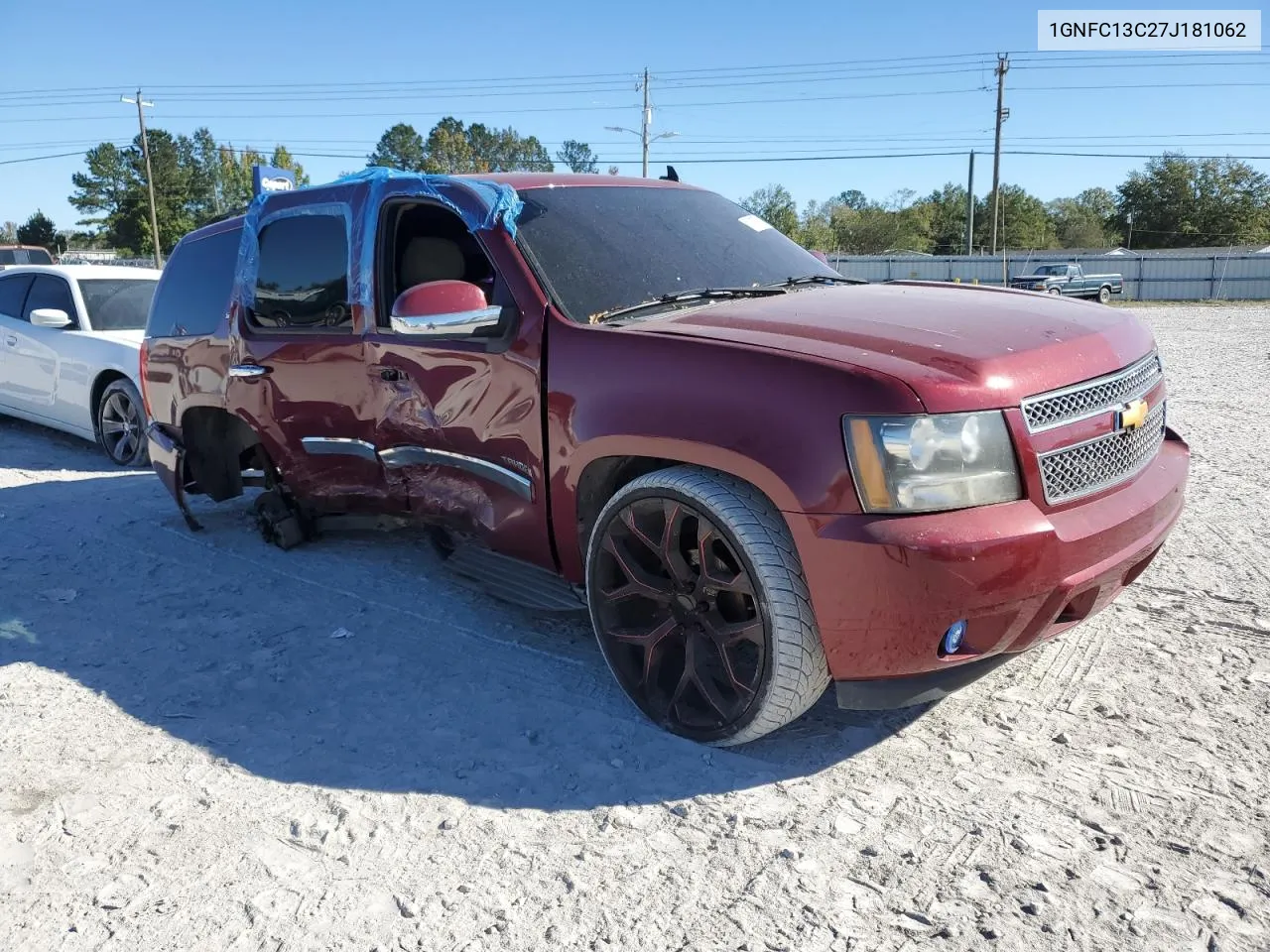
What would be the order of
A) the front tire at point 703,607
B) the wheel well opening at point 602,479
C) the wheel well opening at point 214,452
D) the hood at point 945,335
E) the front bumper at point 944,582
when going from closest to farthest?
1. the front bumper at point 944,582
2. the hood at point 945,335
3. the front tire at point 703,607
4. the wheel well opening at point 602,479
5. the wheel well opening at point 214,452

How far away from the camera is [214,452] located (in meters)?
5.39

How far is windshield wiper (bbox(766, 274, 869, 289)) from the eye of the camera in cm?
388

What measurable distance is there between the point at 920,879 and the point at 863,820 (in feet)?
0.92

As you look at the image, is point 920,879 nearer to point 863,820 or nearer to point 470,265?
point 863,820

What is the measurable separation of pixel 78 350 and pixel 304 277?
4885 millimetres

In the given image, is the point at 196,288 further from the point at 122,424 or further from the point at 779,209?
the point at 779,209

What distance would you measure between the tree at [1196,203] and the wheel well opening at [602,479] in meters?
88.2

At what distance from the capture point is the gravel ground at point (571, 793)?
2.27 meters

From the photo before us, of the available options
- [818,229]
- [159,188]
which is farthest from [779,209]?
[159,188]

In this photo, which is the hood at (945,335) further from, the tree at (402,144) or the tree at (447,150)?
the tree at (402,144)

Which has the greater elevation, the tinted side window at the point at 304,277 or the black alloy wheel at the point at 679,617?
the tinted side window at the point at 304,277

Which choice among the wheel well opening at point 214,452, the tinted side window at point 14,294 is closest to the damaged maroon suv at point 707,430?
the wheel well opening at point 214,452

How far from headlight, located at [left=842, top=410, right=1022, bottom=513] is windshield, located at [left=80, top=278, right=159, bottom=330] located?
25.1 ft

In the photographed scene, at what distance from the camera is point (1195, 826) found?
250 cm
